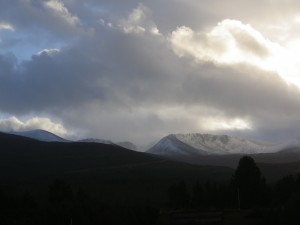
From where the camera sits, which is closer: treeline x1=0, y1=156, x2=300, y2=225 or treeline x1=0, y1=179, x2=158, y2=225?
treeline x1=0, y1=179, x2=158, y2=225

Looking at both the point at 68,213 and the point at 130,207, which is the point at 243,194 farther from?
the point at 68,213

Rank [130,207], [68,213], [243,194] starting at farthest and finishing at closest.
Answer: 1. [243,194]
2. [130,207]
3. [68,213]

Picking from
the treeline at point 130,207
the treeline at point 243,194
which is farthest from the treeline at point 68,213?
the treeline at point 243,194

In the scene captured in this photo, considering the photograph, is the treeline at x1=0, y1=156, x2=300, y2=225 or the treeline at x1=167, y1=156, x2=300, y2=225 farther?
the treeline at x1=167, y1=156, x2=300, y2=225

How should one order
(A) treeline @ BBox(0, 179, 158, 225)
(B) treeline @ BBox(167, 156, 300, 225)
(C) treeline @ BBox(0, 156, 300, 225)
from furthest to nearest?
(B) treeline @ BBox(167, 156, 300, 225), (C) treeline @ BBox(0, 156, 300, 225), (A) treeline @ BBox(0, 179, 158, 225)

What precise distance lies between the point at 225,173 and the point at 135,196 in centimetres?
8023

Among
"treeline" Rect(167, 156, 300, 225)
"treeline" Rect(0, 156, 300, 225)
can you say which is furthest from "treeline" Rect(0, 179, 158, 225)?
"treeline" Rect(167, 156, 300, 225)

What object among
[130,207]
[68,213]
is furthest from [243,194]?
[68,213]

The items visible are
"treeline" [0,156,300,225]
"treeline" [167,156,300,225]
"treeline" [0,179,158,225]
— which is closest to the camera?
"treeline" [0,179,158,225]

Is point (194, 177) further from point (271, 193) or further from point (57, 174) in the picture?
point (271, 193)

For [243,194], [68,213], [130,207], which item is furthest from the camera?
[243,194]

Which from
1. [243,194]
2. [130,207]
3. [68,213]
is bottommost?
[68,213]

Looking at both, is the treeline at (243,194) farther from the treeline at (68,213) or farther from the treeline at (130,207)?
the treeline at (68,213)

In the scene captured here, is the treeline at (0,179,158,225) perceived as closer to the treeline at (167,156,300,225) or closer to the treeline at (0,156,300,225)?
the treeline at (0,156,300,225)
